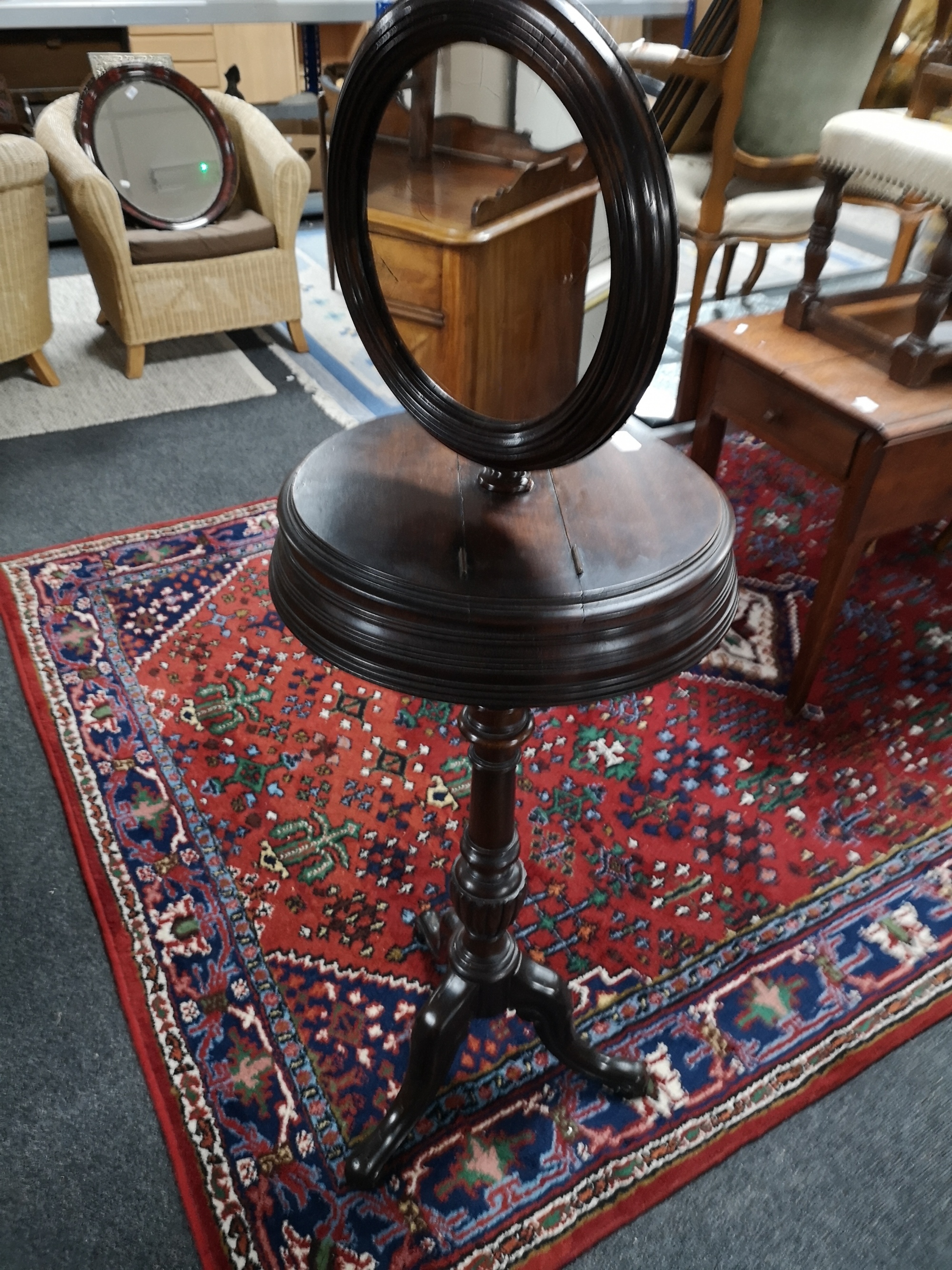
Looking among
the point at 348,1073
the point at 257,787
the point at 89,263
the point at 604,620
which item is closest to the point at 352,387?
the point at 89,263

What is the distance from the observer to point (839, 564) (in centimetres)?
181

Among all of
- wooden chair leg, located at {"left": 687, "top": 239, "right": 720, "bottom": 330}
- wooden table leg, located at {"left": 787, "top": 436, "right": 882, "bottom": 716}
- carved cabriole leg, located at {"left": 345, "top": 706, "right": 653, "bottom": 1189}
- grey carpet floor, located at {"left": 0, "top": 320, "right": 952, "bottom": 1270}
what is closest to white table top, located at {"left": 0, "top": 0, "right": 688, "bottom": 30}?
wooden chair leg, located at {"left": 687, "top": 239, "right": 720, "bottom": 330}

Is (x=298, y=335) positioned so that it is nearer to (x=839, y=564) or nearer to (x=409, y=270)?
A: (x=839, y=564)

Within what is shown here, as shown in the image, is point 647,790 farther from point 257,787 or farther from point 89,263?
point 89,263

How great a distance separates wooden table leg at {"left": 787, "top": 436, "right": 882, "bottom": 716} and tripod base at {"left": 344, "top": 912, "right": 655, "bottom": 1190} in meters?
0.94

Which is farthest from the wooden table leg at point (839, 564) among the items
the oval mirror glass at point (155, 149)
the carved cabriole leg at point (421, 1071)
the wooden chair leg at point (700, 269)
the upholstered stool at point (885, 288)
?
the oval mirror glass at point (155, 149)

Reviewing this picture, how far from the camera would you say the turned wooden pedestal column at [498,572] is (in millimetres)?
737

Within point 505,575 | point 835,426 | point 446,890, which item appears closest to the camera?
point 505,575

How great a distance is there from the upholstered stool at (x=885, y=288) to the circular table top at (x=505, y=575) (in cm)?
112

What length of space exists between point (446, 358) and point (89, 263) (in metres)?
3.04

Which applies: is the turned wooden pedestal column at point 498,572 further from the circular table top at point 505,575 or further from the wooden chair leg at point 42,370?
the wooden chair leg at point 42,370

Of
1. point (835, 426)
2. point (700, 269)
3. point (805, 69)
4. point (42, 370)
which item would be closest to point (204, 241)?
point (42, 370)

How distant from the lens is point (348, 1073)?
137cm

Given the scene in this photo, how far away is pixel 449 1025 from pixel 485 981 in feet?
0.24
